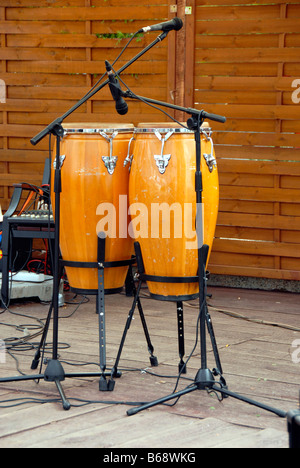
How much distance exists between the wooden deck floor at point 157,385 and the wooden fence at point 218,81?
0.61m

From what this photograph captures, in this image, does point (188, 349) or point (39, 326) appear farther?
point (39, 326)

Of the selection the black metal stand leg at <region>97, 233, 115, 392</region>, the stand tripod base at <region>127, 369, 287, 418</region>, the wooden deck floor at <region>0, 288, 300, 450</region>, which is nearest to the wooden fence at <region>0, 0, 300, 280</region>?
the wooden deck floor at <region>0, 288, 300, 450</region>

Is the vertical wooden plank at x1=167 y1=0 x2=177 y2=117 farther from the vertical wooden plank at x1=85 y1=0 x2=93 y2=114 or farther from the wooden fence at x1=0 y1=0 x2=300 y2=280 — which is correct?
the vertical wooden plank at x1=85 y1=0 x2=93 y2=114

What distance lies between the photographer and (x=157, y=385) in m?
3.43

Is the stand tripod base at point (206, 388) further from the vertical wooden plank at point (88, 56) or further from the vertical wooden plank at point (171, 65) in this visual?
the vertical wooden plank at point (88, 56)

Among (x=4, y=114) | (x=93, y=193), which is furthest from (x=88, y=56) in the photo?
(x=93, y=193)

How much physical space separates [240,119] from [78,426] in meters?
3.25

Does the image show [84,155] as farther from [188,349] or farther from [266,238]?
[266,238]

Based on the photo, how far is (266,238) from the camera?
5.51 metres

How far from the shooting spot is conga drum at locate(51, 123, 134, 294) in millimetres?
3459

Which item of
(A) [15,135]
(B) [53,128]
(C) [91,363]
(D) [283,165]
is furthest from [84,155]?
(A) [15,135]

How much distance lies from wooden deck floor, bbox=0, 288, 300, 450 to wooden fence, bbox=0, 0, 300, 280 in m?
0.61

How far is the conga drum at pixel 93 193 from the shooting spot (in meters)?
3.46

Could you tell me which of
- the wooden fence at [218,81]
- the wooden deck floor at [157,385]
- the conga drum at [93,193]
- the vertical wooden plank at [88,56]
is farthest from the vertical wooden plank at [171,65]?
the conga drum at [93,193]
